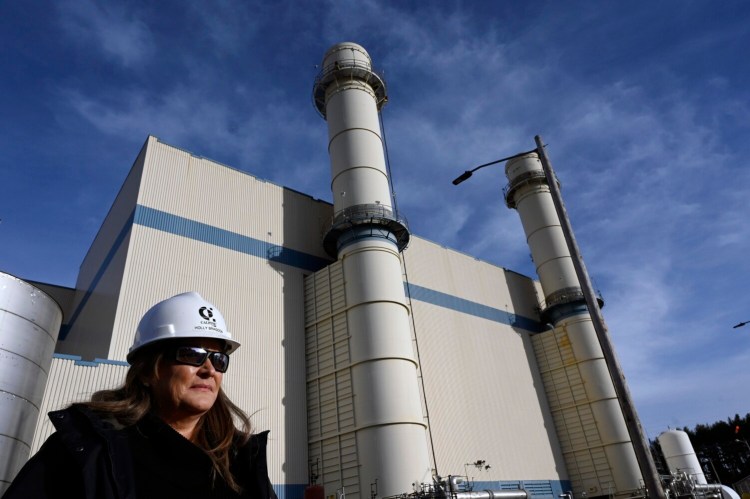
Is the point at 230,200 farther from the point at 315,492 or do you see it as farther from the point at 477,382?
the point at 477,382

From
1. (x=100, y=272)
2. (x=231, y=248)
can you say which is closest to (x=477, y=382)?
(x=231, y=248)

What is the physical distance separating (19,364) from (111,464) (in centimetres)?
1190

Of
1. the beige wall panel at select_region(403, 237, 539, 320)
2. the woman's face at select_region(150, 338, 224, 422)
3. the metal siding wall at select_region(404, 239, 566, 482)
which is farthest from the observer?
the beige wall panel at select_region(403, 237, 539, 320)

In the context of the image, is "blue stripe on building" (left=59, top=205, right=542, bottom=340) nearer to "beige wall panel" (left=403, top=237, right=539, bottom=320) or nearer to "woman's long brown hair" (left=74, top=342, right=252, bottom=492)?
"beige wall panel" (left=403, top=237, right=539, bottom=320)

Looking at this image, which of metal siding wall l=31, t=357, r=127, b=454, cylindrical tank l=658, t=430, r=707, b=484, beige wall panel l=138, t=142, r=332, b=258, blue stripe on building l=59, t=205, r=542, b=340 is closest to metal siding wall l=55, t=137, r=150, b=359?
blue stripe on building l=59, t=205, r=542, b=340

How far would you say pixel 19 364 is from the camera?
37.3 feet

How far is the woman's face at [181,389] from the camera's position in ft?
8.35

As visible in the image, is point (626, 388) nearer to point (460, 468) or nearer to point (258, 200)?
point (460, 468)

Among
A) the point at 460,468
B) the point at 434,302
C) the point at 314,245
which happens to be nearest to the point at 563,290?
the point at 434,302

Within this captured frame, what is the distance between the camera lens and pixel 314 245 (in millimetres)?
28422

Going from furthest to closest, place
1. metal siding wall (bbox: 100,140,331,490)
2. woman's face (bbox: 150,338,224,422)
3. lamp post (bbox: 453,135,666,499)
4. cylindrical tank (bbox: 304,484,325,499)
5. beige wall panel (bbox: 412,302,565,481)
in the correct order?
beige wall panel (bbox: 412,302,565,481)
metal siding wall (bbox: 100,140,331,490)
cylindrical tank (bbox: 304,484,325,499)
lamp post (bbox: 453,135,666,499)
woman's face (bbox: 150,338,224,422)

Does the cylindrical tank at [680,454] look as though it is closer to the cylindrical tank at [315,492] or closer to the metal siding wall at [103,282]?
the cylindrical tank at [315,492]

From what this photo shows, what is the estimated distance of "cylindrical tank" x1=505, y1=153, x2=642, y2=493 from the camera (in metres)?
28.9

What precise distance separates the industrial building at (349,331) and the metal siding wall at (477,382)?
0.11m
